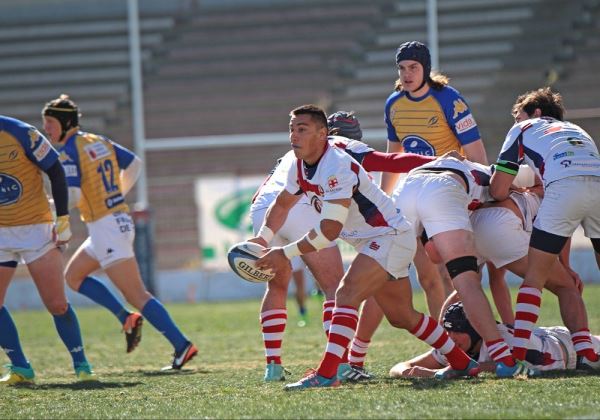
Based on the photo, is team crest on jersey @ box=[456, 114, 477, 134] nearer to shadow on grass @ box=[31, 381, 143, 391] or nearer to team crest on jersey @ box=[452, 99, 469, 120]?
team crest on jersey @ box=[452, 99, 469, 120]

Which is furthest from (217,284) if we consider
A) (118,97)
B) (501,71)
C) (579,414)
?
(579,414)

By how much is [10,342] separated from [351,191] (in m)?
3.12

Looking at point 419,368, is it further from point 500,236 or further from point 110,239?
point 110,239

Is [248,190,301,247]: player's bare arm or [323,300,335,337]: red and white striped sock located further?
[323,300,335,337]: red and white striped sock

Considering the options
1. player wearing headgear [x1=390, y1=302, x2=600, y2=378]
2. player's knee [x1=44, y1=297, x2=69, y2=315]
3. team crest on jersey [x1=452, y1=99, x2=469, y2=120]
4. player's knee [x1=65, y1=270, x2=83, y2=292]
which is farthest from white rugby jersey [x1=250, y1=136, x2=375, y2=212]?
player's knee [x1=65, y1=270, x2=83, y2=292]

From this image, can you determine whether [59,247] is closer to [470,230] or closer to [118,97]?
[470,230]

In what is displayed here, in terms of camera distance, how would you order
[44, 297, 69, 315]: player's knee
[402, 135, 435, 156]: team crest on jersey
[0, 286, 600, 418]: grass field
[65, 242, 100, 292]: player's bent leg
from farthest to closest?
[65, 242, 100, 292]: player's bent leg, [402, 135, 435, 156]: team crest on jersey, [44, 297, 69, 315]: player's knee, [0, 286, 600, 418]: grass field

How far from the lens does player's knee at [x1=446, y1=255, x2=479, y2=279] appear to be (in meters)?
6.23

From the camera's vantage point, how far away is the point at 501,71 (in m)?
19.9

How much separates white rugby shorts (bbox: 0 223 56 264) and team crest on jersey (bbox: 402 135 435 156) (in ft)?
8.78

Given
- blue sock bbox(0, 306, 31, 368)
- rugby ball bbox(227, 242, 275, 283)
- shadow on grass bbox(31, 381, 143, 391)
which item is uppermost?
rugby ball bbox(227, 242, 275, 283)

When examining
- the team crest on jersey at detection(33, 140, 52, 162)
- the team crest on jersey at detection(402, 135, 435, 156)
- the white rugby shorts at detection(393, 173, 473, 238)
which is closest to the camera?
the white rugby shorts at detection(393, 173, 473, 238)

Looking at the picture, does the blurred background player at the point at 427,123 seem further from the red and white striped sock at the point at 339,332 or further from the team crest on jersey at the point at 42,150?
the team crest on jersey at the point at 42,150

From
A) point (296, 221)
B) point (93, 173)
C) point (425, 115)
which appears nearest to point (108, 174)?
point (93, 173)
